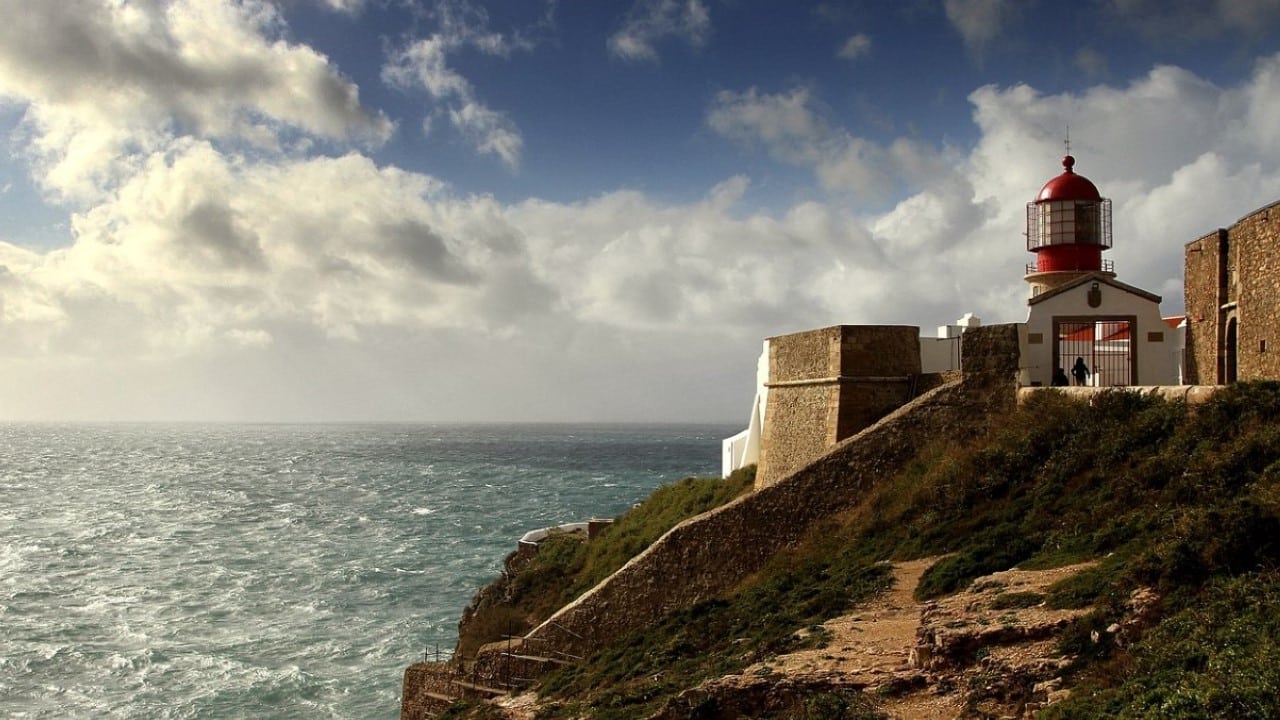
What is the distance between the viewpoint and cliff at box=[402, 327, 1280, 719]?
6.99 metres

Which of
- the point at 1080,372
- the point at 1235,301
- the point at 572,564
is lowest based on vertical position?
the point at 572,564

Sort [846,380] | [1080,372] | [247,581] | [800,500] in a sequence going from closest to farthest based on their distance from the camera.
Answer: [800,500]
[1080,372]
[846,380]
[247,581]

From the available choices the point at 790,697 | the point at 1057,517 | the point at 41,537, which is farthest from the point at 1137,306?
the point at 41,537

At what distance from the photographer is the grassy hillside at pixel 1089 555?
6289mm

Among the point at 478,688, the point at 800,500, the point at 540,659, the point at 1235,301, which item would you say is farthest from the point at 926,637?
the point at 478,688

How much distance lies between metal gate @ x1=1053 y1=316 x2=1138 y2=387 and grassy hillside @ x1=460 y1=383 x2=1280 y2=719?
12.4ft

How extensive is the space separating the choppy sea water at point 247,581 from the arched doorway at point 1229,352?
67.3 feet

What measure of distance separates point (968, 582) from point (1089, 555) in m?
1.32

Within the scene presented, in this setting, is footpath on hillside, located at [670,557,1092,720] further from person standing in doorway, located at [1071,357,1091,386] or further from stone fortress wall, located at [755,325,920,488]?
person standing in doorway, located at [1071,357,1091,386]

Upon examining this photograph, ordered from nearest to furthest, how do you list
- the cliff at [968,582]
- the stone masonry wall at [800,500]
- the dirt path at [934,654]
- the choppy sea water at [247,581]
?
the cliff at [968,582] < the dirt path at [934,654] < the stone masonry wall at [800,500] < the choppy sea water at [247,581]

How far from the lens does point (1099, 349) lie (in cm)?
1838

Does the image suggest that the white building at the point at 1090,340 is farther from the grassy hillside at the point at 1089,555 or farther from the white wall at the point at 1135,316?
the grassy hillside at the point at 1089,555

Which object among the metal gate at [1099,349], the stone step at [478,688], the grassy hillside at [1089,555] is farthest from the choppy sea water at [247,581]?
the metal gate at [1099,349]

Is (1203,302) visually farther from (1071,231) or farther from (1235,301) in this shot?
(1071,231)
